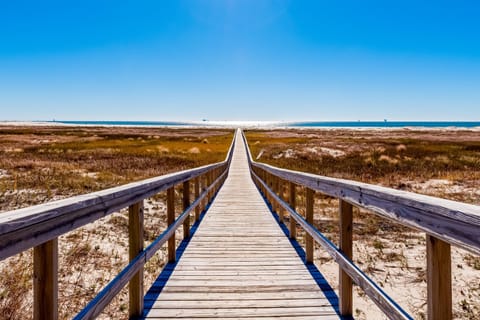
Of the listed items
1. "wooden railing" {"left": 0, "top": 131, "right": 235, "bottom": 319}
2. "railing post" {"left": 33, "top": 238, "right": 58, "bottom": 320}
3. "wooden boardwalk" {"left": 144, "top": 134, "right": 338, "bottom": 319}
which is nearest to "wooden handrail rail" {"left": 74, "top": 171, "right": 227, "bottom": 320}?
"wooden railing" {"left": 0, "top": 131, "right": 235, "bottom": 319}

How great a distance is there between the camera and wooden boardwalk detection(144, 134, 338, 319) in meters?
2.99

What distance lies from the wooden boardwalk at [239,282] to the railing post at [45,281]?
1.52 metres

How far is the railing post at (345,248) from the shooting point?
9.13 ft

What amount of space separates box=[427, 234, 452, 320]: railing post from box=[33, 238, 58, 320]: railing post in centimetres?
191

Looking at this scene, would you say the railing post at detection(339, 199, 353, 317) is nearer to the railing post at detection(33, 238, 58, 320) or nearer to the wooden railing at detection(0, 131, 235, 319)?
the wooden railing at detection(0, 131, 235, 319)

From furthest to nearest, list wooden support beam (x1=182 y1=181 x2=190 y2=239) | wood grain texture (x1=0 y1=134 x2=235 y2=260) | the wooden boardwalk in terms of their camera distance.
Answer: wooden support beam (x1=182 y1=181 x2=190 y2=239) → the wooden boardwalk → wood grain texture (x1=0 y1=134 x2=235 y2=260)

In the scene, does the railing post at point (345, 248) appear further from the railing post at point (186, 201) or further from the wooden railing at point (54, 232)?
the railing post at point (186, 201)

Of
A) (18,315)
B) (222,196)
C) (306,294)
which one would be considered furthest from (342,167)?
(18,315)

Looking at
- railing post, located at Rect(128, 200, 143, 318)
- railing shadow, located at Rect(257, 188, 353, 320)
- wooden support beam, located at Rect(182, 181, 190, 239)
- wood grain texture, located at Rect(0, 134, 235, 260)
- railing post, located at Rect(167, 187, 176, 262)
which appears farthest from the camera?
wooden support beam, located at Rect(182, 181, 190, 239)

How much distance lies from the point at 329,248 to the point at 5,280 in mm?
4294

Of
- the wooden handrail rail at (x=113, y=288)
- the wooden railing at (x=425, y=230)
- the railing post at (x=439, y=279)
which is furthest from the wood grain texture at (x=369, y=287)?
the wooden handrail rail at (x=113, y=288)

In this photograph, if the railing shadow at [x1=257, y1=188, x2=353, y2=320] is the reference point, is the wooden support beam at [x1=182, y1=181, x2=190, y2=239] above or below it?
above

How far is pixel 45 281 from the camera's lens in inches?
59.2

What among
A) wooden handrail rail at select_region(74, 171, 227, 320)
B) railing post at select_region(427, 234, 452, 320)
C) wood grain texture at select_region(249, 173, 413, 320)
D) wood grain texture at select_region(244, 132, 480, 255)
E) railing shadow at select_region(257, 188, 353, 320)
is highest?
wood grain texture at select_region(244, 132, 480, 255)
